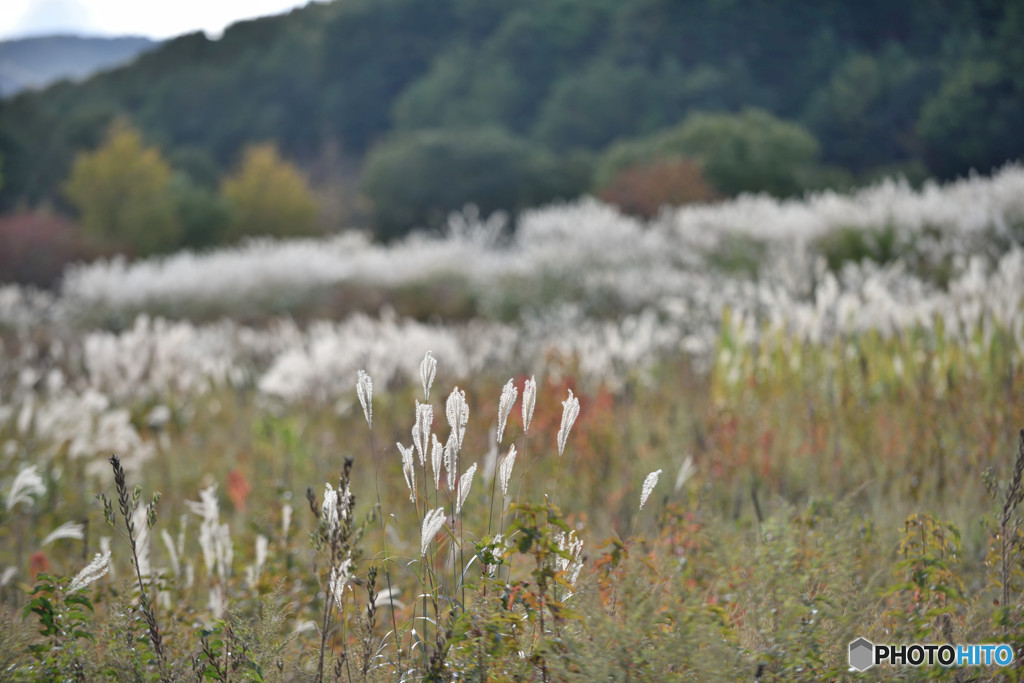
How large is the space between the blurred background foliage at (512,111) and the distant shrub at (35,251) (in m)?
1.94

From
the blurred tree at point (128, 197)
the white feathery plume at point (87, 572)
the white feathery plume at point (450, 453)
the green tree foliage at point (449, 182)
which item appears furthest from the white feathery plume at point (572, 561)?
the blurred tree at point (128, 197)

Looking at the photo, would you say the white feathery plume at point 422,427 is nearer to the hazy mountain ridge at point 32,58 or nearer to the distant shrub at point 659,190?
the distant shrub at point 659,190

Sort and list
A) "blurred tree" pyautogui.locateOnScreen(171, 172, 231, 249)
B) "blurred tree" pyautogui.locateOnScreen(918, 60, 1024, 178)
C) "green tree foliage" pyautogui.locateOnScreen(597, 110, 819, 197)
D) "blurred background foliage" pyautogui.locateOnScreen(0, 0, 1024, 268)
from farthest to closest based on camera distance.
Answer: "blurred tree" pyautogui.locateOnScreen(171, 172, 231, 249)
"green tree foliage" pyautogui.locateOnScreen(597, 110, 819, 197)
"blurred background foliage" pyautogui.locateOnScreen(0, 0, 1024, 268)
"blurred tree" pyautogui.locateOnScreen(918, 60, 1024, 178)

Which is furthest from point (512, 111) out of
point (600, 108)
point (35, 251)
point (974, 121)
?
point (35, 251)

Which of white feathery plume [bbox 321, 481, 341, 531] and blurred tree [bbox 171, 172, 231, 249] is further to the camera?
blurred tree [bbox 171, 172, 231, 249]

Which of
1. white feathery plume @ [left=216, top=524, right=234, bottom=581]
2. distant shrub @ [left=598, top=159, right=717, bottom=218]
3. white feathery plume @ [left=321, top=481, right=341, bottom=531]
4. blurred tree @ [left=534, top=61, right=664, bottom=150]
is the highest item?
blurred tree @ [left=534, top=61, right=664, bottom=150]

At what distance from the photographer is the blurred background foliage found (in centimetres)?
2094

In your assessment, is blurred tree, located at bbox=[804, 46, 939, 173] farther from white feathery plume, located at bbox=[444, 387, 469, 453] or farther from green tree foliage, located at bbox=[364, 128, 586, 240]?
white feathery plume, located at bbox=[444, 387, 469, 453]

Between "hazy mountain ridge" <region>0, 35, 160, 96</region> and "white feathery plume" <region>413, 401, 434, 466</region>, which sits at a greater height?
"hazy mountain ridge" <region>0, 35, 160, 96</region>

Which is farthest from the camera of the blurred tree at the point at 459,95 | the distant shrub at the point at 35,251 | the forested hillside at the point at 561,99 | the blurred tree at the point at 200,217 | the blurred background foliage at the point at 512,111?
the blurred tree at the point at 459,95

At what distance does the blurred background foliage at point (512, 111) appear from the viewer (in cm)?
2094

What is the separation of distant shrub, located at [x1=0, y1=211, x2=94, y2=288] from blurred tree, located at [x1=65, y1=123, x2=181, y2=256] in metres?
6.56

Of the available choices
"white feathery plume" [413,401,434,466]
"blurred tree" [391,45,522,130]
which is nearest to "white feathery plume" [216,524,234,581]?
"white feathery plume" [413,401,434,466]

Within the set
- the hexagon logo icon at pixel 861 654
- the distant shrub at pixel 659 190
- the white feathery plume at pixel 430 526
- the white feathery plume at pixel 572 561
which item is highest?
the white feathery plume at pixel 430 526
